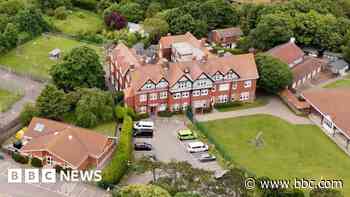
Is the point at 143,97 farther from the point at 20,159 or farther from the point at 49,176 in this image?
the point at 20,159

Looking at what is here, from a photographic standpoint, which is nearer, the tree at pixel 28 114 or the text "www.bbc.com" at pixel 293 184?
the text "www.bbc.com" at pixel 293 184

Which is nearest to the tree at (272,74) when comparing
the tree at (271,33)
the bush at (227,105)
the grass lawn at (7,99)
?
the bush at (227,105)

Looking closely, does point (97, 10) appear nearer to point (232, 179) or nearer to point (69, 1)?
point (69, 1)

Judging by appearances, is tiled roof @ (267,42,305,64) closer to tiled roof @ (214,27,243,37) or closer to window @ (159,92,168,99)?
tiled roof @ (214,27,243,37)

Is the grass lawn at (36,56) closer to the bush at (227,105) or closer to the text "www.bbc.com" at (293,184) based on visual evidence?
the bush at (227,105)

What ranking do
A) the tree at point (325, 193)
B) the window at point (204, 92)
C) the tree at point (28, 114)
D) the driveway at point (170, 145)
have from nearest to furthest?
the tree at point (325, 193), the driveway at point (170, 145), the tree at point (28, 114), the window at point (204, 92)

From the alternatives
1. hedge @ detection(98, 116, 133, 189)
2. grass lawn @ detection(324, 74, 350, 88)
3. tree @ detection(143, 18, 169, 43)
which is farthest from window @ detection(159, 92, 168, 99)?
grass lawn @ detection(324, 74, 350, 88)

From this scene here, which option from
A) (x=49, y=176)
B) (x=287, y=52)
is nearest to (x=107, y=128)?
(x=49, y=176)
